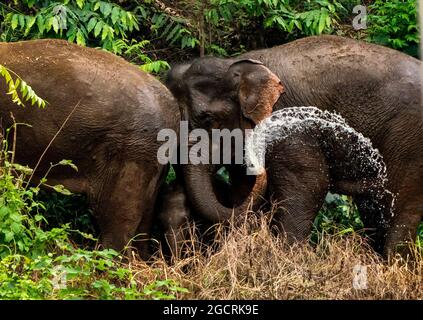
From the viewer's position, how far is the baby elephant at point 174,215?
9359 mm

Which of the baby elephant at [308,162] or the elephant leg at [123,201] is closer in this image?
the elephant leg at [123,201]

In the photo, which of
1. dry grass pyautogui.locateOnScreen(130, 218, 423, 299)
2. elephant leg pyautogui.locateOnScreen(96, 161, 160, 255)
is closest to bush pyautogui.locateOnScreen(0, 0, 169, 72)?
elephant leg pyautogui.locateOnScreen(96, 161, 160, 255)

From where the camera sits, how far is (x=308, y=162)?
9.53 m

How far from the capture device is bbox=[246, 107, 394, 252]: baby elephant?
9523mm

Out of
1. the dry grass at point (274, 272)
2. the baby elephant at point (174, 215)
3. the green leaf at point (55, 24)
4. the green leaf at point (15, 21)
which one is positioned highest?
the green leaf at point (55, 24)

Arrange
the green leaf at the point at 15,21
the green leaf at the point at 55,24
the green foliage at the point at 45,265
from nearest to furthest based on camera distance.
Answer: the green foliage at the point at 45,265, the green leaf at the point at 55,24, the green leaf at the point at 15,21

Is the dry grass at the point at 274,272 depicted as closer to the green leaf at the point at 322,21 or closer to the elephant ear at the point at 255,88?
the elephant ear at the point at 255,88

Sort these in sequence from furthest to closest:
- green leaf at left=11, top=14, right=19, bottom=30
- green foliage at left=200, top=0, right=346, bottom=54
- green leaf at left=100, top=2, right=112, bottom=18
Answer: green foliage at left=200, top=0, right=346, bottom=54 < green leaf at left=100, top=2, right=112, bottom=18 < green leaf at left=11, top=14, right=19, bottom=30

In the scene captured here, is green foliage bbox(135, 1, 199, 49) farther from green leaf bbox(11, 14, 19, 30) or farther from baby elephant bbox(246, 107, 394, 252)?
baby elephant bbox(246, 107, 394, 252)

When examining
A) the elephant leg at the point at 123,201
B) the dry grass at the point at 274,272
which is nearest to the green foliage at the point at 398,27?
the dry grass at the point at 274,272

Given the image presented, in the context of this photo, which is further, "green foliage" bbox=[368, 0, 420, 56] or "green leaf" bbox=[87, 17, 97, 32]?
"green foliage" bbox=[368, 0, 420, 56]

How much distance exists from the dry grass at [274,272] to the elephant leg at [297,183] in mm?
593

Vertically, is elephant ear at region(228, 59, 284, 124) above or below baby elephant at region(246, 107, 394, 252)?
above

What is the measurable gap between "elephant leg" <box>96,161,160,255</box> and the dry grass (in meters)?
0.36
